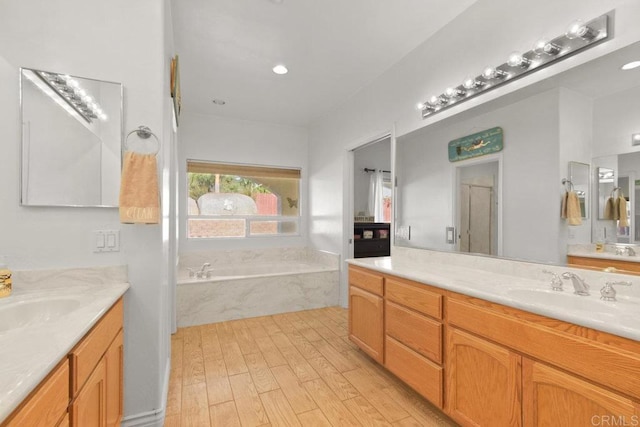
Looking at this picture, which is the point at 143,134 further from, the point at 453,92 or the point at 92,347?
the point at 453,92

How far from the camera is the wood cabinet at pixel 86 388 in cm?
75

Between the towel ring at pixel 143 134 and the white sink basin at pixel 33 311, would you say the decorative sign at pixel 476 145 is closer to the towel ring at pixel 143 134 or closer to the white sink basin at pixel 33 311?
the towel ring at pixel 143 134

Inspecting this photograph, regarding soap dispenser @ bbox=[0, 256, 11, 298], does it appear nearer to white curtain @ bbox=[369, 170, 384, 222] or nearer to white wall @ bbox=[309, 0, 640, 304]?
white wall @ bbox=[309, 0, 640, 304]

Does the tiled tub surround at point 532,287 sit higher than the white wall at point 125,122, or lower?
lower

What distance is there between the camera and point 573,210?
5.35ft

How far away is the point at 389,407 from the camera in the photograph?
1.87 meters

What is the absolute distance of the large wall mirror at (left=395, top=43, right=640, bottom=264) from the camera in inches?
57.8

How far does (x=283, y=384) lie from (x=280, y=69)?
112 inches

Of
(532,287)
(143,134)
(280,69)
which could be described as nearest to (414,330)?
(532,287)

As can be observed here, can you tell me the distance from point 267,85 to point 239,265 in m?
2.57

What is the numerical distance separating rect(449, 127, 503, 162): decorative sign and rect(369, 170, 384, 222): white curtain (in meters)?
3.17

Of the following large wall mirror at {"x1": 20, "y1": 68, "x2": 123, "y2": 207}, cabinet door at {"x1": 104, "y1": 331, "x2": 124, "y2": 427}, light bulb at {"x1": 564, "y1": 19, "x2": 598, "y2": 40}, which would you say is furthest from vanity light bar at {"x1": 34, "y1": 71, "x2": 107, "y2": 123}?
light bulb at {"x1": 564, "y1": 19, "x2": 598, "y2": 40}

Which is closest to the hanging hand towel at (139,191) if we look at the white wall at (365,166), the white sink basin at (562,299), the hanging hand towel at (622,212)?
the white sink basin at (562,299)

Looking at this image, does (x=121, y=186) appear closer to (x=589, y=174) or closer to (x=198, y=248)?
(x=589, y=174)
